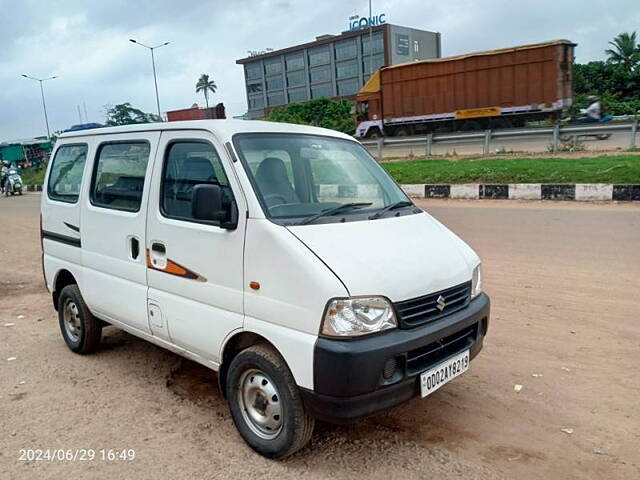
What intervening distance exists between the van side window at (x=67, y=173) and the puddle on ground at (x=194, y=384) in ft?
5.32

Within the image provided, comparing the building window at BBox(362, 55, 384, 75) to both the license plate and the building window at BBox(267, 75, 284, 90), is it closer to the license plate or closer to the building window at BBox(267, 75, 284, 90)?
the building window at BBox(267, 75, 284, 90)

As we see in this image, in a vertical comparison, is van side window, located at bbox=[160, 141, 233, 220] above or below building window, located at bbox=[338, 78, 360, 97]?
below

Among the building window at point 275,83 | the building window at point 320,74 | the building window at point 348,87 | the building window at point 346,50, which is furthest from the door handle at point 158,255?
the building window at point 275,83

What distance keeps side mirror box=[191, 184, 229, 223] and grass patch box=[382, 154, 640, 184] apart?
1014 centimetres

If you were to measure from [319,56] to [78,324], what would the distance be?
84.4 m

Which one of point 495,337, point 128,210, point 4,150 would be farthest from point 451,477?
point 4,150

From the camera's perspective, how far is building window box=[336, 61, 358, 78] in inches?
3172

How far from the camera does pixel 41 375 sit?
4223 mm

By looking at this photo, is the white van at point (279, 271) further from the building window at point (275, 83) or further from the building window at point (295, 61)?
the building window at point (275, 83)

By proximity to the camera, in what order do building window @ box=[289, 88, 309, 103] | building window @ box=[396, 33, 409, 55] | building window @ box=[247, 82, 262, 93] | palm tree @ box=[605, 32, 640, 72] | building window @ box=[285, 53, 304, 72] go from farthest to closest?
building window @ box=[247, 82, 262, 93] → building window @ box=[289, 88, 309, 103] → building window @ box=[285, 53, 304, 72] → building window @ box=[396, 33, 409, 55] → palm tree @ box=[605, 32, 640, 72]

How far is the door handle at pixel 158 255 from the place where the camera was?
135 inches

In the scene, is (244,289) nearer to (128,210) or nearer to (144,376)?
(128,210)

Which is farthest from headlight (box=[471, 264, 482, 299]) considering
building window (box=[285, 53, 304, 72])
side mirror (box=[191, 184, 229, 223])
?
building window (box=[285, 53, 304, 72])

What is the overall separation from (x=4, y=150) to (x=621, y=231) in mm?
39243
